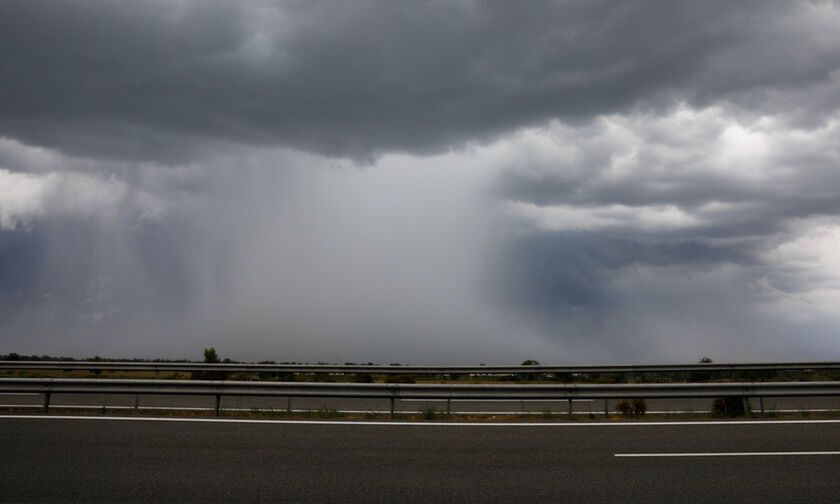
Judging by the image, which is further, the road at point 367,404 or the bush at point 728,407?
the road at point 367,404

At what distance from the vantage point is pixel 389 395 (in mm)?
12711

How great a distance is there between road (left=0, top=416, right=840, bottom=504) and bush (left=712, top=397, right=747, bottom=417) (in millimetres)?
1292

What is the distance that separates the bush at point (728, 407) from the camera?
43.5ft

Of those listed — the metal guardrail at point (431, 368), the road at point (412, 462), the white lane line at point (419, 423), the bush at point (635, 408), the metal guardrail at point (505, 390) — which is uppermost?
the metal guardrail at point (431, 368)

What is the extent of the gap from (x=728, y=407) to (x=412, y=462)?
28.6ft

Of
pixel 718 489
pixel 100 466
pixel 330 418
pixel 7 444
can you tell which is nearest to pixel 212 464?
pixel 100 466

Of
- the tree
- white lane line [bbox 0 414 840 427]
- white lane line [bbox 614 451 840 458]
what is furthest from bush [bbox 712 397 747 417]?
the tree

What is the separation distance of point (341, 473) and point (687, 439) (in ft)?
20.3

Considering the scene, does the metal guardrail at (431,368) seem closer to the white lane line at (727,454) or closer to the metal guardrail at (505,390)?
the metal guardrail at (505,390)

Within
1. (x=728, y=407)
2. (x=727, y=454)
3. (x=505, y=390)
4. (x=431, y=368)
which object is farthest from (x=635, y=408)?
(x=431, y=368)

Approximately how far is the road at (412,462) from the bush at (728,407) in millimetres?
1292

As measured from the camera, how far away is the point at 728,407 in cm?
1348

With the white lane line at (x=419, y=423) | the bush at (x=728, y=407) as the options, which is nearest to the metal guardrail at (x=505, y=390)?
the white lane line at (x=419, y=423)

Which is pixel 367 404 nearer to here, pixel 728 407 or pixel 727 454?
pixel 728 407
